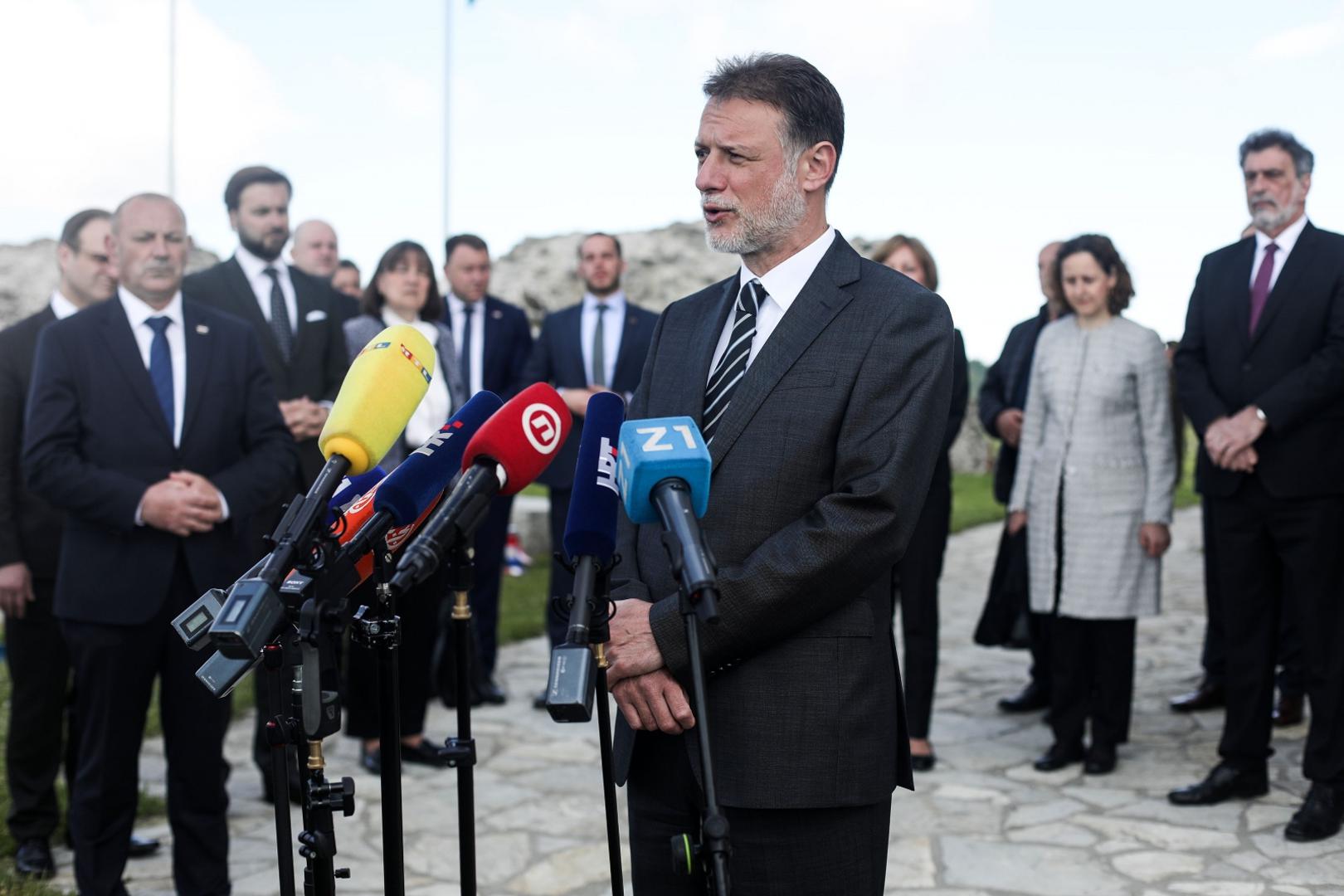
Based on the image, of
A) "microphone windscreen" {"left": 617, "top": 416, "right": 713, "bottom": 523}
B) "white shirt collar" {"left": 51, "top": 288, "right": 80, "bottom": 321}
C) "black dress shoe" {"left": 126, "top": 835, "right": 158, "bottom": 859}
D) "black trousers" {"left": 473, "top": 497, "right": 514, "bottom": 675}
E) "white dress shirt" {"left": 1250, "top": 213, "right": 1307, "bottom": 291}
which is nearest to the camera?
"microphone windscreen" {"left": 617, "top": 416, "right": 713, "bottom": 523}

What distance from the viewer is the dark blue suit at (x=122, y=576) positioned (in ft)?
13.7

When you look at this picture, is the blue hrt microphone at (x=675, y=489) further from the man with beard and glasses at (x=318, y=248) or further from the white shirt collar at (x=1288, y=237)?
the man with beard and glasses at (x=318, y=248)

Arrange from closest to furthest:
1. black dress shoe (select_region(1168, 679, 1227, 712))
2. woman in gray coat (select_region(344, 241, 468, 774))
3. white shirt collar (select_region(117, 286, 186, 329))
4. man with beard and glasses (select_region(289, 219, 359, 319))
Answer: white shirt collar (select_region(117, 286, 186, 329)) < woman in gray coat (select_region(344, 241, 468, 774)) < black dress shoe (select_region(1168, 679, 1227, 712)) < man with beard and glasses (select_region(289, 219, 359, 319))

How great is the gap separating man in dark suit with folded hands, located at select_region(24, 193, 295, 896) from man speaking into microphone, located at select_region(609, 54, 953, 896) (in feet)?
6.83

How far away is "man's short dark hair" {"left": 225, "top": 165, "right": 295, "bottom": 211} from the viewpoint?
599 cm

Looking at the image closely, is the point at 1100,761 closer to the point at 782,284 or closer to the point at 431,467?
the point at 782,284

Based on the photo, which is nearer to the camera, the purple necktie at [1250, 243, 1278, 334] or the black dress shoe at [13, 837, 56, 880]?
the black dress shoe at [13, 837, 56, 880]

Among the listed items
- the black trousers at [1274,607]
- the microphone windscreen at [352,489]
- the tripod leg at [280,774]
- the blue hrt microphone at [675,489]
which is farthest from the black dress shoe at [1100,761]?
the tripod leg at [280,774]

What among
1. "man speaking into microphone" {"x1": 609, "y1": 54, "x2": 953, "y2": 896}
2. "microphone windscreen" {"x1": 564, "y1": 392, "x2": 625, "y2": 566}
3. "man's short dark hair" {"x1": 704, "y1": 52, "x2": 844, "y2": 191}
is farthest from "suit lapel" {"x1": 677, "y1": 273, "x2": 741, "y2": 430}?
"man's short dark hair" {"x1": 704, "y1": 52, "x2": 844, "y2": 191}

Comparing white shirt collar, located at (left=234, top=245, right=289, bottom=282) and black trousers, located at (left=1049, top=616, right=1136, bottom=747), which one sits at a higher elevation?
white shirt collar, located at (left=234, top=245, right=289, bottom=282)

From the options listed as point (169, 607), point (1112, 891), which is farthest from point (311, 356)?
point (1112, 891)

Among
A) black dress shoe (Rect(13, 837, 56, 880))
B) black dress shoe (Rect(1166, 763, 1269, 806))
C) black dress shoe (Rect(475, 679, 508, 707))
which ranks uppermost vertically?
black dress shoe (Rect(1166, 763, 1269, 806))

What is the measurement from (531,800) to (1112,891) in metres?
2.37

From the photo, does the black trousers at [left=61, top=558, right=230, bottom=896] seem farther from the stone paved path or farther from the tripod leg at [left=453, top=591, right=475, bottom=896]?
the tripod leg at [left=453, top=591, right=475, bottom=896]
